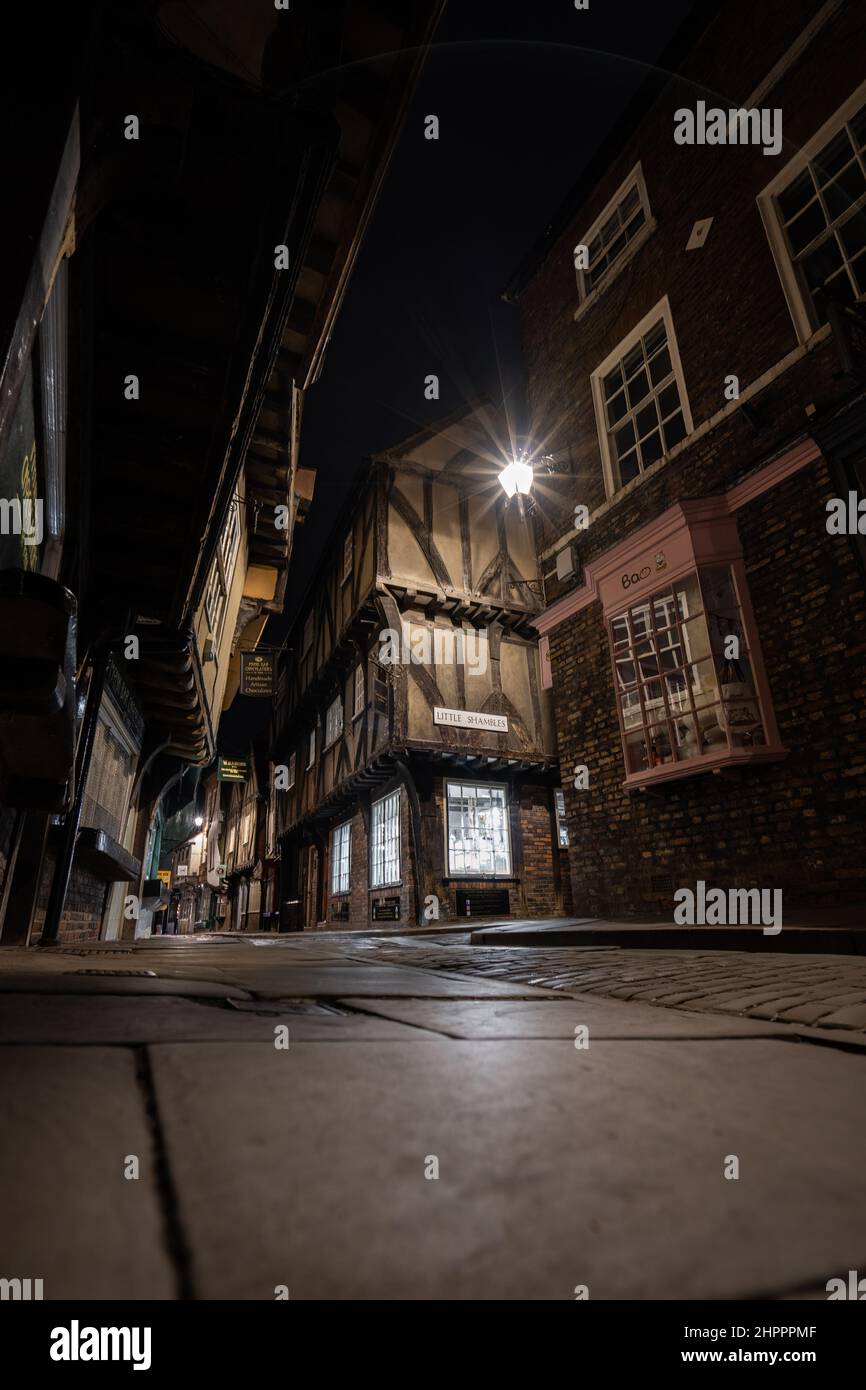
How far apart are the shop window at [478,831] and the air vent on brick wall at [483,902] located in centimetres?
30

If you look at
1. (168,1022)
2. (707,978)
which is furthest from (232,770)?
(168,1022)

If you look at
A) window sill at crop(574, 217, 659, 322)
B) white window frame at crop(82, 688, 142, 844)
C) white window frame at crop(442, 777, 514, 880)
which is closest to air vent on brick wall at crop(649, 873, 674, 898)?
white window frame at crop(442, 777, 514, 880)

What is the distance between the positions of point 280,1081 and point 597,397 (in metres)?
11.1

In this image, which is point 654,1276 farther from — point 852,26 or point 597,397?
point 597,397

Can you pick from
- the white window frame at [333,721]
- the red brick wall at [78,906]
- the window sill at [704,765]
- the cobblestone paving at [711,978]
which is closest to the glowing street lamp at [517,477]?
the window sill at [704,765]

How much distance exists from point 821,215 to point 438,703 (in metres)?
9.17

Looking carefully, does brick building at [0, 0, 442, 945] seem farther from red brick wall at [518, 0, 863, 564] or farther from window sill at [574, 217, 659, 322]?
window sill at [574, 217, 659, 322]

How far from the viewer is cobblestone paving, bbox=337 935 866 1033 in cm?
195

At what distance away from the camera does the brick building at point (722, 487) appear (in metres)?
6.32

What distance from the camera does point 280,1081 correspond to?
1066mm

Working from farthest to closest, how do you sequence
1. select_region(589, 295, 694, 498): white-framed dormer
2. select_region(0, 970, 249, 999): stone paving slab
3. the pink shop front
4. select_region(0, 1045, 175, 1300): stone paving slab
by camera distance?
select_region(589, 295, 694, 498): white-framed dormer < the pink shop front < select_region(0, 970, 249, 999): stone paving slab < select_region(0, 1045, 175, 1300): stone paving slab

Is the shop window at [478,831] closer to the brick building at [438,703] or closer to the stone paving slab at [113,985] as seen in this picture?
the brick building at [438,703]

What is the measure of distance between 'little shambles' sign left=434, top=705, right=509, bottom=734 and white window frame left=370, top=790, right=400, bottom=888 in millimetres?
1875
